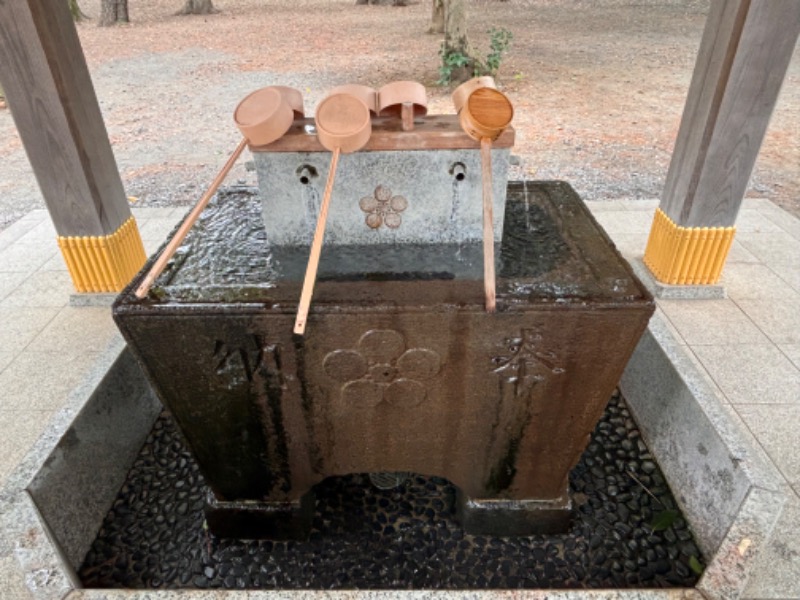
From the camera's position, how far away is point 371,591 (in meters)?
1.85

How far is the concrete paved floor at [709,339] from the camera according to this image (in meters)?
2.45

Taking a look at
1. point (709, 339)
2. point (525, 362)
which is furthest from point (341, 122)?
point (709, 339)

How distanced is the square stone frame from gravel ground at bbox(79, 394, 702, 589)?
0.43ft

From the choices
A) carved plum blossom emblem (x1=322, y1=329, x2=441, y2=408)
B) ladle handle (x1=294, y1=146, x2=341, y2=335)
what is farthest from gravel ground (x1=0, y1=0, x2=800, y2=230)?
ladle handle (x1=294, y1=146, x2=341, y2=335)

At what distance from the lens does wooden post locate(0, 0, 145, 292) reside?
2.95 metres

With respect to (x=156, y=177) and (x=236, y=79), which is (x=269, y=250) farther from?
(x=236, y=79)

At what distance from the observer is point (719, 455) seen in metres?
2.27

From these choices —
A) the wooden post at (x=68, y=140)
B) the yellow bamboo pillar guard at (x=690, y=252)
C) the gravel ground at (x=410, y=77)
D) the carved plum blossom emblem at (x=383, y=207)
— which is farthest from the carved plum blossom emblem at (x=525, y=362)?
the wooden post at (x=68, y=140)

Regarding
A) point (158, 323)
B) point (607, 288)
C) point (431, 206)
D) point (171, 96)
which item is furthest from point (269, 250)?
point (171, 96)

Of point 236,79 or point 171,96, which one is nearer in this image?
point 171,96

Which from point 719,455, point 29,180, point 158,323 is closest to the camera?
point 158,323

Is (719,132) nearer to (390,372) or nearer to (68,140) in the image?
(390,372)

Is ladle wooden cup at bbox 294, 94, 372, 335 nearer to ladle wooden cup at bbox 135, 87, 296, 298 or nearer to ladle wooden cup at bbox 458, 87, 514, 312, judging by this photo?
ladle wooden cup at bbox 135, 87, 296, 298

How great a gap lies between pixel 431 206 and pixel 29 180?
650cm
